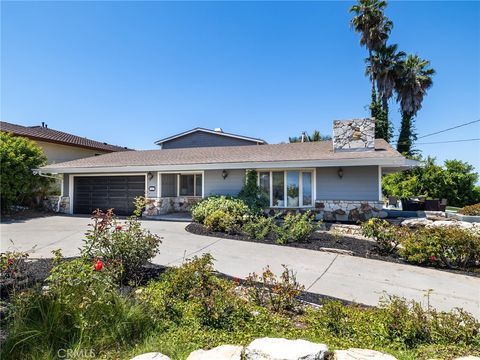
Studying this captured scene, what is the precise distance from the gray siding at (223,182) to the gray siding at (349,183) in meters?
3.54

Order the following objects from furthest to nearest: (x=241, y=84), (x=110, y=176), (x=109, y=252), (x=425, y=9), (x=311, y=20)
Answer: (x=241, y=84) → (x=110, y=176) → (x=311, y=20) → (x=425, y=9) → (x=109, y=252)

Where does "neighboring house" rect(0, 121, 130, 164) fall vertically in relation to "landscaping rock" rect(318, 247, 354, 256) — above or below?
above

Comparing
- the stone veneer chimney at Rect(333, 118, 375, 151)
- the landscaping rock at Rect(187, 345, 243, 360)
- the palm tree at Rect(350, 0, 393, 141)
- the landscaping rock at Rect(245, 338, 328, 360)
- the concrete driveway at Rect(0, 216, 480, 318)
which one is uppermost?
the palm tree at Rect(350, 0, 393, 141)

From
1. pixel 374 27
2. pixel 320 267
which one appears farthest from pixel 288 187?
pixel 374 27

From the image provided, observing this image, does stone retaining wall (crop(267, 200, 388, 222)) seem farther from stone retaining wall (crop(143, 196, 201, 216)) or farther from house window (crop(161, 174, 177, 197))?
house window (crop(161, 174, 177, 197))

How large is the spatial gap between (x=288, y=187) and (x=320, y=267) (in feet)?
19.5

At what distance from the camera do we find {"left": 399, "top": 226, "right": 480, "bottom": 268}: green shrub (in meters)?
6.36

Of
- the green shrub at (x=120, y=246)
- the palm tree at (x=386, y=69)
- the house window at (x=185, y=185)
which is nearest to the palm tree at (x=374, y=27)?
the palm tree at (x=386, y=69)

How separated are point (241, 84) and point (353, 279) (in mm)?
13537

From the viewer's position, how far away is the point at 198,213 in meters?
11.2

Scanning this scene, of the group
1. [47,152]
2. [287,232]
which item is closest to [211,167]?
[287,232]

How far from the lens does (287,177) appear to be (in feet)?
38.8

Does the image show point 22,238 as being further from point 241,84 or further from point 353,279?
point 241,84

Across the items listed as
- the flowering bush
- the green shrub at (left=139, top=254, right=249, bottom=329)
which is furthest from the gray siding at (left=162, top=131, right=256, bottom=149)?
the flowering bush
